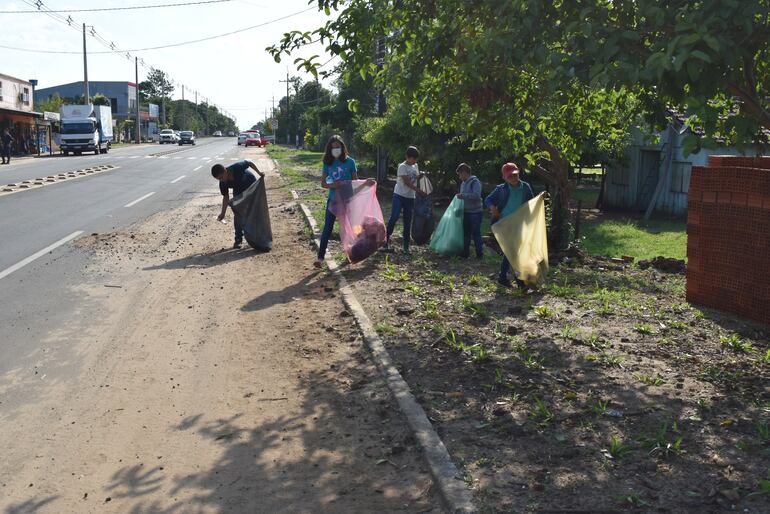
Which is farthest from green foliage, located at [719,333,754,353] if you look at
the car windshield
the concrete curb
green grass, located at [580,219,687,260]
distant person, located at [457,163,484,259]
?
the car windshield

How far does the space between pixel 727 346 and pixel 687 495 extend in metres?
3.29

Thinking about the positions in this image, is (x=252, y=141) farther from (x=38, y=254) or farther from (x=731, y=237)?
(x=731, y=237)

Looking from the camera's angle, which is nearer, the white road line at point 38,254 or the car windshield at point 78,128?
the white road line at point 38,254

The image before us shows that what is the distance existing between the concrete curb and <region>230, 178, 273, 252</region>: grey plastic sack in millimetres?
4191

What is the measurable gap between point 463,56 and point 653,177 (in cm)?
1611

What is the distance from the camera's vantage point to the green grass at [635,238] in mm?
14273

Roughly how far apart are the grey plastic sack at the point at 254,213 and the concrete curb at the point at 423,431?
4191 mm

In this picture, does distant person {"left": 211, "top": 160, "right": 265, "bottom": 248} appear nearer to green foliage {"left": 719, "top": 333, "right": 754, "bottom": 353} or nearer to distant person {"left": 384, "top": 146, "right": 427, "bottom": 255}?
distant person {"left": 384, "top": 146, "right": 427, "bottom": 255}

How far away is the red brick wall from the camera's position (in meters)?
7.69

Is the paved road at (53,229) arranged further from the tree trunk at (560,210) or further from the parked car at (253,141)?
the parked car at (253,141)

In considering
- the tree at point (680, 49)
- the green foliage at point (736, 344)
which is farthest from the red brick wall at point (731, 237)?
the tree at point (680, 49)

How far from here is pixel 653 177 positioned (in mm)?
21406

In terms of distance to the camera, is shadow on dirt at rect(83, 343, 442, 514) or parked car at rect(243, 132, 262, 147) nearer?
shadow on dirt at rect(83, 343, 442, 514)

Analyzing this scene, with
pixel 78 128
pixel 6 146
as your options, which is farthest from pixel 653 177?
pixel 78 128
